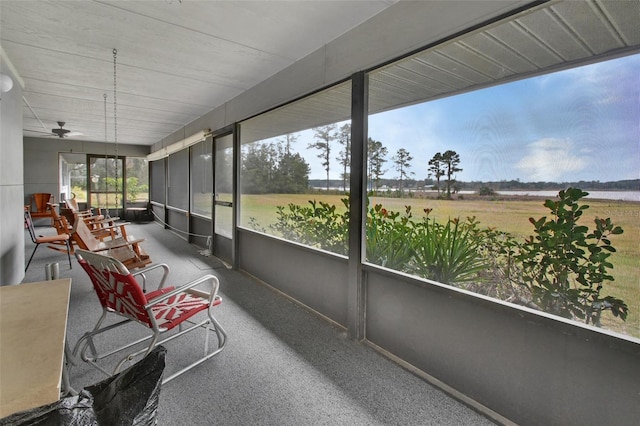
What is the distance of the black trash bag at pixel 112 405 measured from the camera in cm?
53

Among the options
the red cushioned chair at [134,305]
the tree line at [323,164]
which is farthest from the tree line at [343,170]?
the red cushioned chair at [134,305]

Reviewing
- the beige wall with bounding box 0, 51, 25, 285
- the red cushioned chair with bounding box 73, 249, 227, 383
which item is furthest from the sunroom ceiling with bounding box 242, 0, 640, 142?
the beige wall with bounding box 0, 51, 25, 285

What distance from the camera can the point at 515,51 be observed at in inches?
66.9

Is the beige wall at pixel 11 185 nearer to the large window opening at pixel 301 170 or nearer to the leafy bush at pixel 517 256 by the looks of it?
the large window opening at pixel 301 170

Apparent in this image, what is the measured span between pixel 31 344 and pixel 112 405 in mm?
600

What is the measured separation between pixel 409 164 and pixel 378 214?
18.3 inches

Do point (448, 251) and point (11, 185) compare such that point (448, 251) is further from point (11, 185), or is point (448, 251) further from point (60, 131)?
point (60, 131)

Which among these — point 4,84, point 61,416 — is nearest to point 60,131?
point 4,84

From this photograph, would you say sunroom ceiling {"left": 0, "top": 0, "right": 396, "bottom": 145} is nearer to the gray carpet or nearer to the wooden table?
the wooden table

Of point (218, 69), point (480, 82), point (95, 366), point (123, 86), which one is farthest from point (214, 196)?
point (480, 82)

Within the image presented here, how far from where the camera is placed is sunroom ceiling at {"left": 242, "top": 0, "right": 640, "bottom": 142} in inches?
53.8

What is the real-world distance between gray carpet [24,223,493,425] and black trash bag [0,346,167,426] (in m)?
1.26

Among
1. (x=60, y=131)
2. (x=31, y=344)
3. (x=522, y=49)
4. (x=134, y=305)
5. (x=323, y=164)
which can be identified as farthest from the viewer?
(x=60, y=131)

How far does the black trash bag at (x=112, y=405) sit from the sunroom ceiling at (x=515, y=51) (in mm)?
2021
